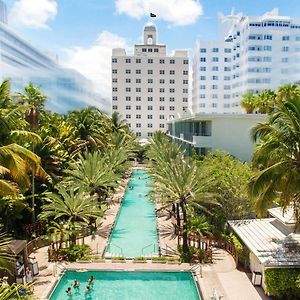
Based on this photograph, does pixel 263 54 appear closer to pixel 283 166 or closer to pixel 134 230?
pixel 134 230

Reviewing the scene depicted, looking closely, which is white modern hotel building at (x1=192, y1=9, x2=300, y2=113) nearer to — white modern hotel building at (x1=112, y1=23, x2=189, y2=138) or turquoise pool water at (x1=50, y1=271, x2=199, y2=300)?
white modern hotel building at (x1=112, y1=23, x2=189, y2=138)

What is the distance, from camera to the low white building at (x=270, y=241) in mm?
17078

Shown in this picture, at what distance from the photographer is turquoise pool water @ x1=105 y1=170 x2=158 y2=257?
24.5m

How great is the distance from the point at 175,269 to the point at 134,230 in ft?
30.8

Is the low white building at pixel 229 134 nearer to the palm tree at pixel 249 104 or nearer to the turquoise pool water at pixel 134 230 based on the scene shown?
the turquoise pool water at pixel 134 230

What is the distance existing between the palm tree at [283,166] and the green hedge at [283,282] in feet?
Result: 7.90

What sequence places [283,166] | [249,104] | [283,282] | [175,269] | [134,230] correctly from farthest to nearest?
[249,104], [134,230], [175,269], [283,282], [283,166]

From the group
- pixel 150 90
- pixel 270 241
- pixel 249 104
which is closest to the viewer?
pixel 270 241

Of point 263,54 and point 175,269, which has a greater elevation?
point 263,54

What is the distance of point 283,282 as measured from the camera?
54.7 feet

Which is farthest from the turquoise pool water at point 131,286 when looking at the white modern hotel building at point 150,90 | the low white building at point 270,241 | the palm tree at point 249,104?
the white modern hotel building at point 150,90

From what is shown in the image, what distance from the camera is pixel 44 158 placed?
28.3 m

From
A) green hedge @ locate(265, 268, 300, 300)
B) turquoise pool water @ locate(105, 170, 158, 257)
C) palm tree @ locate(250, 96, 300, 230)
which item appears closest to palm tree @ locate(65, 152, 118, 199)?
turquoise pool water @ locate(105, 170, 158, 257)

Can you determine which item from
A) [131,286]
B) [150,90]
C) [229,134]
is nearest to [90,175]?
[131,286]
